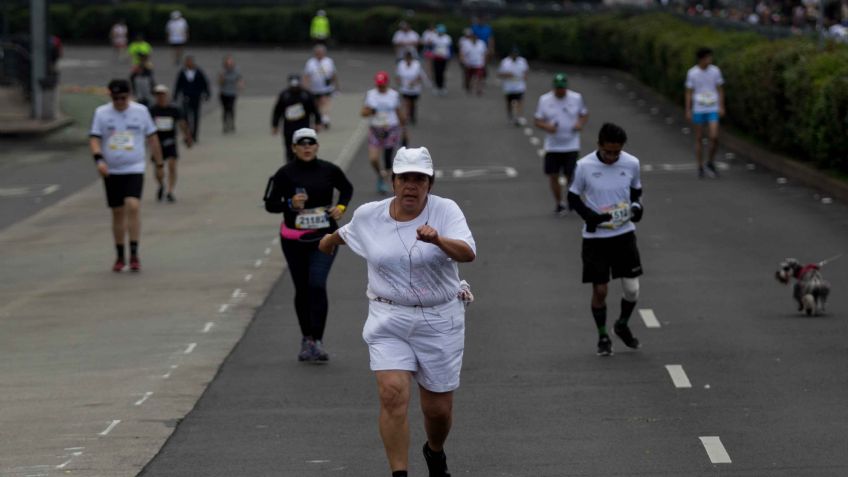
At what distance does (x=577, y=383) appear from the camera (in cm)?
1186

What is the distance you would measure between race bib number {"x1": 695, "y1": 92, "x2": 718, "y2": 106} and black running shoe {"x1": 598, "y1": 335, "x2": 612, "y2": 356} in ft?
43.2

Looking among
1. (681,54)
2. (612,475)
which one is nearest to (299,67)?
(681,54)

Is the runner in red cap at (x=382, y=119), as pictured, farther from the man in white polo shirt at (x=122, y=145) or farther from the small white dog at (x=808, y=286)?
the small white dog at (x=808, y=286)

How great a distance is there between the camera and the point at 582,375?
478 inches

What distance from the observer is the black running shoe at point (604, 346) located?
12.8 metres

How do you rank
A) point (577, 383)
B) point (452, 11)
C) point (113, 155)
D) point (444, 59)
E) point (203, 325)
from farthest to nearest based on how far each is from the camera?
point (452, 11) → point (444, 59) → point (113, 155) → point (203, 325) → point (577, 383)

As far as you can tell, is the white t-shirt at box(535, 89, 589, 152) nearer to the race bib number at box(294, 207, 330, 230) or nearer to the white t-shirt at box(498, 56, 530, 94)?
the race bib number at box(294, 207, 330, 230)

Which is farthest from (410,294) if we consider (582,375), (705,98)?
(705,98)

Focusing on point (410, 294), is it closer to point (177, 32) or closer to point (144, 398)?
point (144, 398)

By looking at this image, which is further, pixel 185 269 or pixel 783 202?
pixel 783 202

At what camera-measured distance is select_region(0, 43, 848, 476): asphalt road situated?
973cm

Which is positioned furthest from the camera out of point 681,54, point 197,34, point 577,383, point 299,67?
point 197,34

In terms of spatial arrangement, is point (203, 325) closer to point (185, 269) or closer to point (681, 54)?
point (185, 269)

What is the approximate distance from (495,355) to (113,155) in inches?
242
